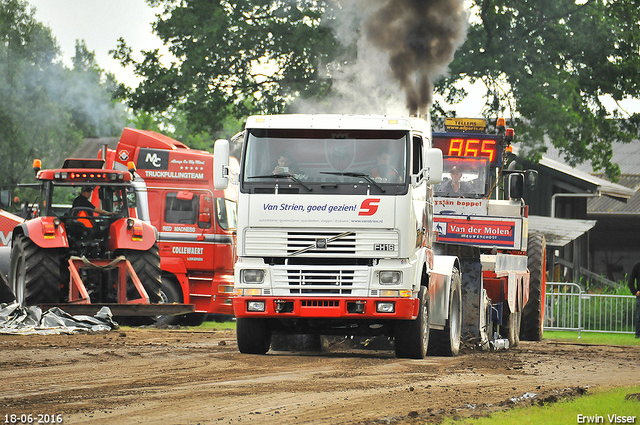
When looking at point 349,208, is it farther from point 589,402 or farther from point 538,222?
point 538,222

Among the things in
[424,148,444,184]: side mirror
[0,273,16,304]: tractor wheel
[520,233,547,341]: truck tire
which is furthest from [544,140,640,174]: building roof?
[424,148,444,184]: side mirror

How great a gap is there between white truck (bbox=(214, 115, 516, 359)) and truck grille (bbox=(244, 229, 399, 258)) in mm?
12

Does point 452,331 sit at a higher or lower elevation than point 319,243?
lower

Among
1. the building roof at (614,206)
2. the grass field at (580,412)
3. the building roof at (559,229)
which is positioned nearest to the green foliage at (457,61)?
the building roof at (559,229)

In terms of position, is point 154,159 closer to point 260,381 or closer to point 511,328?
point 511,328

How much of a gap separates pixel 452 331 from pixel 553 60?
18161mm

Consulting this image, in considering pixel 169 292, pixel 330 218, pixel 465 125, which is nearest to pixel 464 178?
pixel 465 125

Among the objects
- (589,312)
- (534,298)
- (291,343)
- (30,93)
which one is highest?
(30,93)

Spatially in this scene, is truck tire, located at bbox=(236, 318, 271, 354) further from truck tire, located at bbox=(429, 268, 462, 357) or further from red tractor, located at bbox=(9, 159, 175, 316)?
red tractor, located at bbox=(9, 159, 175, 316)

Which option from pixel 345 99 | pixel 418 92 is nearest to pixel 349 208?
pixel 418 92

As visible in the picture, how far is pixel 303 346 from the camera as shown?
14344 mm

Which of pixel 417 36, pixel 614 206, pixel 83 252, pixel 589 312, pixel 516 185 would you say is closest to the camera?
pixel 83 252

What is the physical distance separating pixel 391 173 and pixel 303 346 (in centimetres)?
353

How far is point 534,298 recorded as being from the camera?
19.4 m
